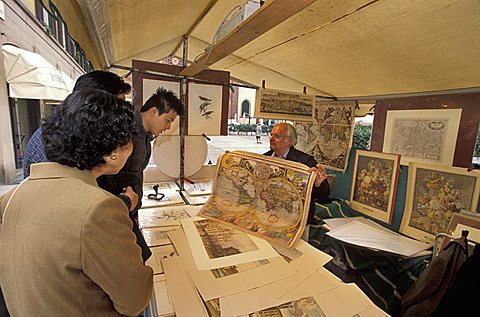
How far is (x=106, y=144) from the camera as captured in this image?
597mm

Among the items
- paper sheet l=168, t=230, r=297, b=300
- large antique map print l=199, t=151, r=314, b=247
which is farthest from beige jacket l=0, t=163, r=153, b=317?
large antique map print l=199, t=151, r=314, b=247

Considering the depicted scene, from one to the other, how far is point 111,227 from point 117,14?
1956mm

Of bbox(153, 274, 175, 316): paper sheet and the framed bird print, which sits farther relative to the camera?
the framed bird print

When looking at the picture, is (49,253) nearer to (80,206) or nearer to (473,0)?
(80,206)

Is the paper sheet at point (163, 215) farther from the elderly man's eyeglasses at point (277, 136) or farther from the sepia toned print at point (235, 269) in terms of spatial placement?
the elderly man's eyeglasses at point (277, 136)

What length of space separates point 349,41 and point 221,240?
4.47 ft

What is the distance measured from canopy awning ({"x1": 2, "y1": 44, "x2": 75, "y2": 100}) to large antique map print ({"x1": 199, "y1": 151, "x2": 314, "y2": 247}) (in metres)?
1.32

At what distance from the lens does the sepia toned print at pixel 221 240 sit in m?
1.00

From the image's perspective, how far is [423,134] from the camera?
1690 mm

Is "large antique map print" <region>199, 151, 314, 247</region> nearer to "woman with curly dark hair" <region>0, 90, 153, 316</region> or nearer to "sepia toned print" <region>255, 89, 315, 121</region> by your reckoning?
"woman with curly dark hair" <region>0, 90, 153, 316</region>

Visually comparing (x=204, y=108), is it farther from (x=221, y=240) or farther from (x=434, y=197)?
(x=434, y=197)

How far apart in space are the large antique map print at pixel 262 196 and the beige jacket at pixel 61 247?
0.72 m

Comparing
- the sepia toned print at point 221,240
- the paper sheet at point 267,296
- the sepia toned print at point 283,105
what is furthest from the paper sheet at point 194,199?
the paper sheet at point 267,296

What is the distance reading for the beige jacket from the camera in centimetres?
50
